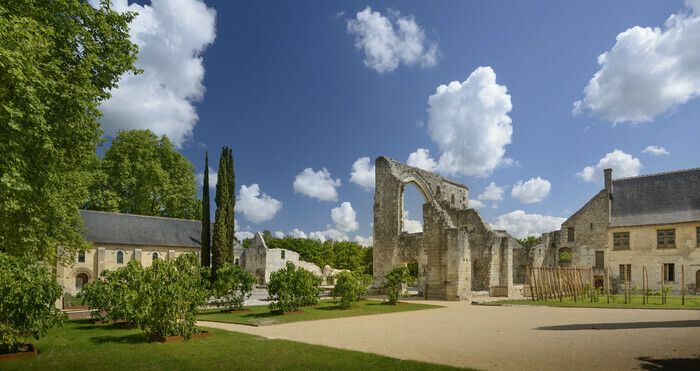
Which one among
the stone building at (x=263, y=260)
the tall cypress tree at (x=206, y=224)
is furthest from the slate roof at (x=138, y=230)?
the tall cypress tree at (x=206, y=224)

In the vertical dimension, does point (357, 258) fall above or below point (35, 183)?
below

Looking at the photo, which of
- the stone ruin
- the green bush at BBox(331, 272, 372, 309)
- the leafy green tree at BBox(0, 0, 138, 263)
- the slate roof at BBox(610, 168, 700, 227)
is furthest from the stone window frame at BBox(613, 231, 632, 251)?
the leafy green tree at BBox(0, 0, 138, 263)

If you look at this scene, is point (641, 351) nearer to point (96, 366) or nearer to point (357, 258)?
point (96, 366)

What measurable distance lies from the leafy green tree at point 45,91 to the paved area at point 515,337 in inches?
223

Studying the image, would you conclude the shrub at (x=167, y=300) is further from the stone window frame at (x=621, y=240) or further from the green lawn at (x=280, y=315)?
the stone window frame at (x=621, y=240)

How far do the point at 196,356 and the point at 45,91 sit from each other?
620 centimetres

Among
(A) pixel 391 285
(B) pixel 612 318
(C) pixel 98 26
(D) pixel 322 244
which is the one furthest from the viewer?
(D) pixel 322 244

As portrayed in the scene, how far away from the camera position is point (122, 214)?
37.0 meters

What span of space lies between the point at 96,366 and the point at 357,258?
4980 cm

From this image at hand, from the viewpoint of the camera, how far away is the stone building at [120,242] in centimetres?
3525

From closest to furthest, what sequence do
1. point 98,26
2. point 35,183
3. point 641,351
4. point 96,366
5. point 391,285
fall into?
point 96,366, point 641,351, point 35,183, point 98,26, point 391,285

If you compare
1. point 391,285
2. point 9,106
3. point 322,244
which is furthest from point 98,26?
point 322,244

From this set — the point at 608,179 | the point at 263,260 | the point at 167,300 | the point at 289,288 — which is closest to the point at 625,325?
the point at 289,288

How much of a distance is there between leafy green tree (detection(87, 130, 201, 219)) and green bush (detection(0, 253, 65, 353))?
28.3 metres
